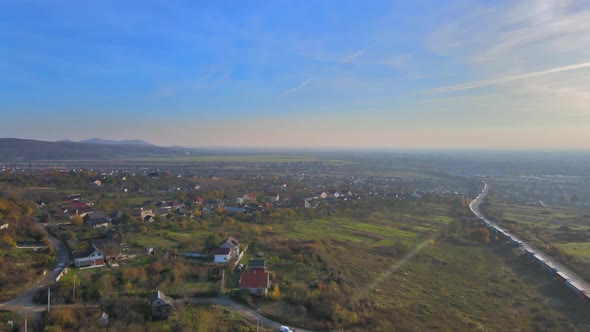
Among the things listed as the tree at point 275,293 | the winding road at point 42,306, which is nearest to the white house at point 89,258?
the winding road at point 42,306

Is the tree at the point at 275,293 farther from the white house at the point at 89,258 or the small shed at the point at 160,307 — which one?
the white house at the point at 89,258

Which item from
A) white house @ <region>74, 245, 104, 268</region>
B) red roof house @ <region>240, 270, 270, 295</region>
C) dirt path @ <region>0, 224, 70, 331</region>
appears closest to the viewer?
dirt path @ <region>0, 224, 70, 331</region>

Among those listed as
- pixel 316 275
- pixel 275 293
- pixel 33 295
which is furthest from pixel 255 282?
pixel 33 295

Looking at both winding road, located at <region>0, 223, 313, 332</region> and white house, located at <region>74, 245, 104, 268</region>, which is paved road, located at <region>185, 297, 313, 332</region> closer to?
winding road, located at <region>0, 223, 313, 332</region>

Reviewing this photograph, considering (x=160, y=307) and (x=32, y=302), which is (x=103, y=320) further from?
(x=32, y=302)

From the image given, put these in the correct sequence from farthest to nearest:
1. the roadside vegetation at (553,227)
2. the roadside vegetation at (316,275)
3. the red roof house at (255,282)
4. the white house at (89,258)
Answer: the roadside vegetation at (553,227)
the white house at (89,258)
the red roof house at (255,282)
the roadside vegetation at (316,275)

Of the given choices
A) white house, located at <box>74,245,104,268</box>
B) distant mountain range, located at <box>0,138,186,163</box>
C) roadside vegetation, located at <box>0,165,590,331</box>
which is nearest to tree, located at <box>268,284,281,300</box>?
roadside vegetation, located at <box>0,165,590,331</box>

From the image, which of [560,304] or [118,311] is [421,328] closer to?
[560,304]

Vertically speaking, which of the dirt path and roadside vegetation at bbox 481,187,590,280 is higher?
the dirt path

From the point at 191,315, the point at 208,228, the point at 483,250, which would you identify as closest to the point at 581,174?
the point at 483,250

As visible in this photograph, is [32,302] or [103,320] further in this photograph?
[32,302]

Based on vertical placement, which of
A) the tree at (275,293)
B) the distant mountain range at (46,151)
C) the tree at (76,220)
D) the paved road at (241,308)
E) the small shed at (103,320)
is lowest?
the paved road at (241,308)
